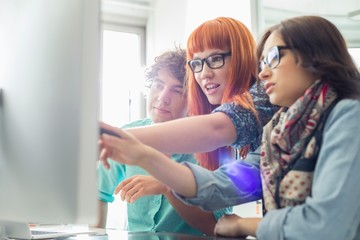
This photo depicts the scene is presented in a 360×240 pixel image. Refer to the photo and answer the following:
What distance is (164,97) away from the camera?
37.2 inches

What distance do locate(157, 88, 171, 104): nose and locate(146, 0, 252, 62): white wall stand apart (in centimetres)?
50

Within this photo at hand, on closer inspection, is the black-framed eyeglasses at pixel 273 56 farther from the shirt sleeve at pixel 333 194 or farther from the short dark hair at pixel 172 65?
the short dark hair at pixel 172 65

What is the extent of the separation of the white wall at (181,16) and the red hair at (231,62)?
542 millimetres

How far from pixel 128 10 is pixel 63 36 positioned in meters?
1.97

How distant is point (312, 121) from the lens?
576 mm

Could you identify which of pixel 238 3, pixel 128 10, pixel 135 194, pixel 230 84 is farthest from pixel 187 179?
pixel 128 10

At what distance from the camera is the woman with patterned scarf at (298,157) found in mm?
509

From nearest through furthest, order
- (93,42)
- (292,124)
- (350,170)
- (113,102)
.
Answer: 1. (93,42)
2. (350,170)
3. (292,124)
4. (113,102)

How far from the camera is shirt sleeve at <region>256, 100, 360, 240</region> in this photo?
0.50 metres

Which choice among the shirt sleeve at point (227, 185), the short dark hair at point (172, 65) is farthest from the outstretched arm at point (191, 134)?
the short dark hair at point (172, 65)

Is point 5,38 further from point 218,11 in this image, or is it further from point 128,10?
point 128,10

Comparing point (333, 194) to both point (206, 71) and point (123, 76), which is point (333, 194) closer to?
point (206, 71)

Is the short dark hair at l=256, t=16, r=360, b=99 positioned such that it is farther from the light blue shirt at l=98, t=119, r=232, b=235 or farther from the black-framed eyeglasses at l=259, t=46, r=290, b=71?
the light blue shirt at l=98, t=119, r=232, b=235

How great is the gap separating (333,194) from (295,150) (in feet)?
0.35
